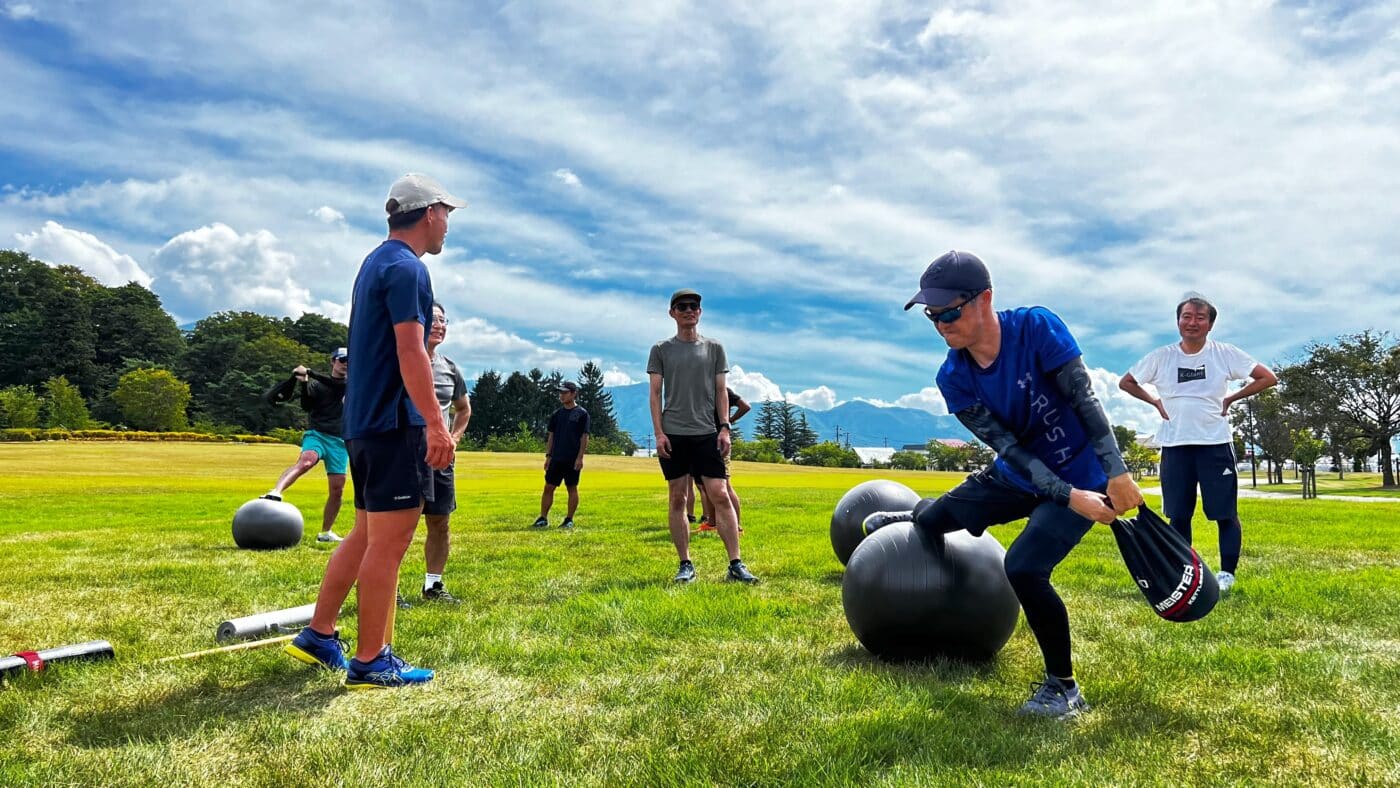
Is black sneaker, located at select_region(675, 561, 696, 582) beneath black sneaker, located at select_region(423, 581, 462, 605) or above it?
above

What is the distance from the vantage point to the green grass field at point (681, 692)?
328cm

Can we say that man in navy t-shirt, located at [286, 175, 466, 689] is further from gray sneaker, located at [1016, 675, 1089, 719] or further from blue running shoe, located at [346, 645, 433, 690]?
gray sneaker, located at [1016, 675, 1089, 719]

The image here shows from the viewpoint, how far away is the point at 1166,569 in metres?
3.90

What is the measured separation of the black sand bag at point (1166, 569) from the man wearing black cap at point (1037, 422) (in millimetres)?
173

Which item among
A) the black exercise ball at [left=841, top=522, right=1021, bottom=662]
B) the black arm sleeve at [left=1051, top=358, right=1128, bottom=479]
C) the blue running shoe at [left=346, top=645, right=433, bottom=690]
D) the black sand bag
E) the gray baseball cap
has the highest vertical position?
the gray baseball cap

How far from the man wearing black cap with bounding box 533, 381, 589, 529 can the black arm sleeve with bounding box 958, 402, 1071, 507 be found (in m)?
9.97

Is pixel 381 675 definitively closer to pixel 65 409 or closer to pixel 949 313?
pixel 949 313

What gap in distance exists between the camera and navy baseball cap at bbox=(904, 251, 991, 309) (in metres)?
4.04

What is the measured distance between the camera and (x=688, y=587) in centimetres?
730

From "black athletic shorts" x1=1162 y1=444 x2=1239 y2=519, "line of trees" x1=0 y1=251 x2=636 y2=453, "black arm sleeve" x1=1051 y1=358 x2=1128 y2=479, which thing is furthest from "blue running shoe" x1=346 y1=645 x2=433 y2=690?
"line of trees" x1=0 y1=251 x2=636 y2=453

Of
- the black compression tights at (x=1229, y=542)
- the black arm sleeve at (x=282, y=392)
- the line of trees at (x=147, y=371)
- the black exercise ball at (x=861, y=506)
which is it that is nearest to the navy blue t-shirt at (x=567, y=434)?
the black arm sleeve at (x=282, y=392)

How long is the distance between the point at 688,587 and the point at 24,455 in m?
55.3

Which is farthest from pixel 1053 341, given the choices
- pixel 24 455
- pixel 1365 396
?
pixel 1365 396

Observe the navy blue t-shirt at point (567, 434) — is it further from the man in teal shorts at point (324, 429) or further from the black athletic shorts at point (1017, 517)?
the black athletic shorts at point (1017, 517)
